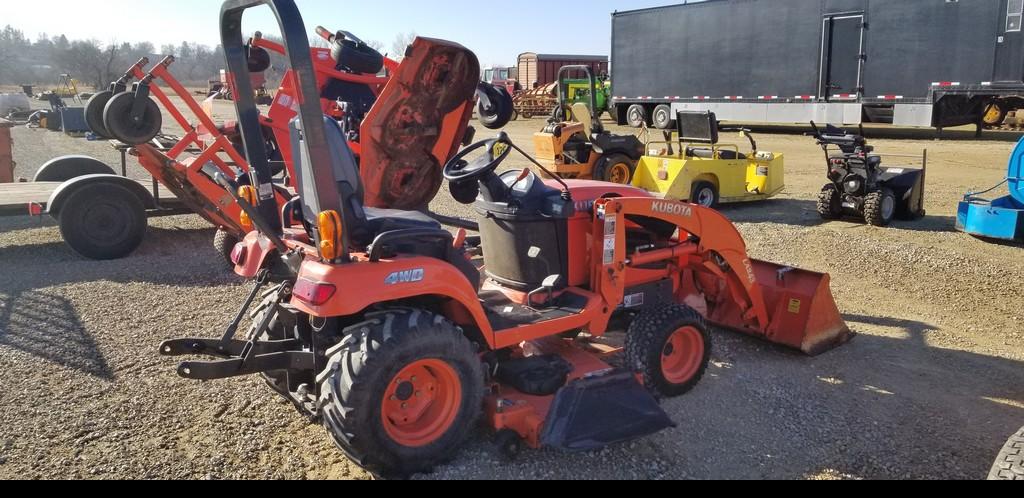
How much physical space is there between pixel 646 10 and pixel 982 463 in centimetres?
2100

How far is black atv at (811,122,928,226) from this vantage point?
974 centimetres

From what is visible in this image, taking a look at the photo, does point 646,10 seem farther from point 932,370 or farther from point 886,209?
point 932,370

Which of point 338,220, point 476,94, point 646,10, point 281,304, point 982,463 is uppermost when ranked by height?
point 646,10

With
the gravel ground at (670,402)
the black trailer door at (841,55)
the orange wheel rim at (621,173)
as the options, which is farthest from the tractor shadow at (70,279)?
the black trailer door at (841,55)

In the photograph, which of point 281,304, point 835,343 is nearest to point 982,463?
point 835,343

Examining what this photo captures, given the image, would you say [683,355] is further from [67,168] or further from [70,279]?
[67,168]

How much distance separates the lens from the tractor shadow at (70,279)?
527 centimetres

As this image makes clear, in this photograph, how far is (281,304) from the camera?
3799mm

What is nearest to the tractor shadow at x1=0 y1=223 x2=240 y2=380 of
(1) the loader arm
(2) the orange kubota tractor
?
(2) the orange kubota tractor

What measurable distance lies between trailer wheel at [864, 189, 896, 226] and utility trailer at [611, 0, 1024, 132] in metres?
9.42

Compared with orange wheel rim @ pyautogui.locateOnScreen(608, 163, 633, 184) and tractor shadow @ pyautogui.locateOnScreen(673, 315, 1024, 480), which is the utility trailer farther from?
tractor shadow @ pyautogui.locateOnScreen(673, 315, 1024, 480)

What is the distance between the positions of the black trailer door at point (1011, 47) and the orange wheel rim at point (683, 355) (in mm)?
15645

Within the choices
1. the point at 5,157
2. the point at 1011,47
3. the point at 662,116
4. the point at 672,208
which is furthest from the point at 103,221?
the point at 662,116

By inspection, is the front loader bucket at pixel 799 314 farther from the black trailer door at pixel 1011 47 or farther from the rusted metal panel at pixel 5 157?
the black trailer door at pixel 1011 47
